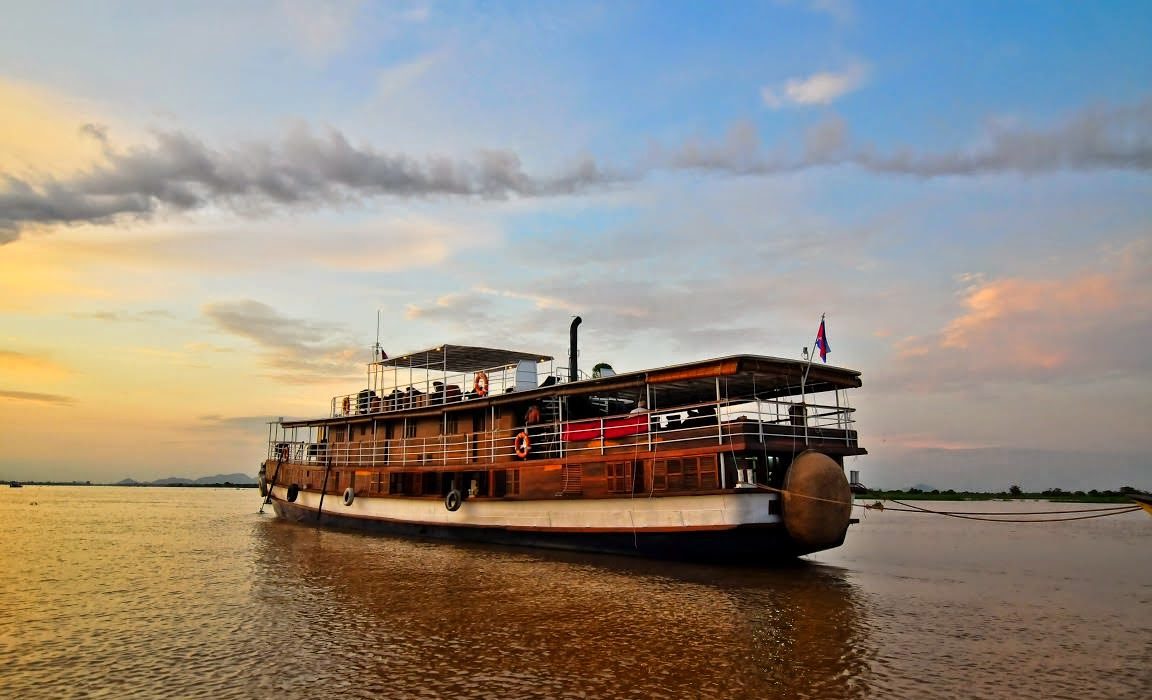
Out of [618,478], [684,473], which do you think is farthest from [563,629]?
[618,478]

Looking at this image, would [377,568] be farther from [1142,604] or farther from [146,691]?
[1142,604]

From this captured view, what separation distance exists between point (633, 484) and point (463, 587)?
6.14m

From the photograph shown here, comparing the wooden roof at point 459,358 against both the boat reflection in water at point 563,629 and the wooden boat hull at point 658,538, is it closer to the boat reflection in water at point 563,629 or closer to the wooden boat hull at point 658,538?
the wooden boat hull at point 658,538

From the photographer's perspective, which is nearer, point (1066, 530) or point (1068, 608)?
point (1068, 608)

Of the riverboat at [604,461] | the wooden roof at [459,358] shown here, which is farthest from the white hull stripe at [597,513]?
the wooden roof at [459,358]

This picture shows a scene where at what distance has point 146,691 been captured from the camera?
8.95 metres

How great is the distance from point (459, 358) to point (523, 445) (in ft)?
27.7

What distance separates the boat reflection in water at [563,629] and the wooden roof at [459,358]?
11.1 m

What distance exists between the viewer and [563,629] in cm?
1200

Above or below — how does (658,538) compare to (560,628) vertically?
above

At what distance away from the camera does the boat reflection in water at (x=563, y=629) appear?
9.20 meters

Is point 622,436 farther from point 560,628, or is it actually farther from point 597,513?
point 560,628

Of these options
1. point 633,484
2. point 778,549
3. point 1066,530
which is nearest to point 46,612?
point 633,484

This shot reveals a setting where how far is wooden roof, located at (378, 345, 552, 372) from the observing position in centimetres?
2973
